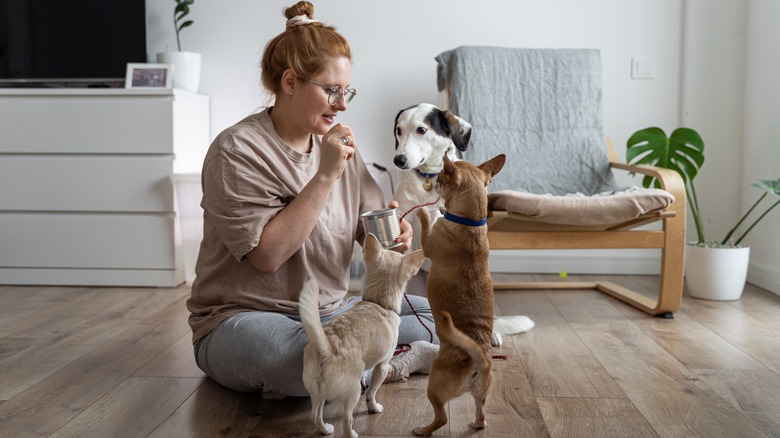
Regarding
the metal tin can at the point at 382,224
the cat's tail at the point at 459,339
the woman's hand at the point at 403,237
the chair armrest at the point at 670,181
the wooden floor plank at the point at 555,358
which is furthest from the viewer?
the chair armrest at the point at 670,181

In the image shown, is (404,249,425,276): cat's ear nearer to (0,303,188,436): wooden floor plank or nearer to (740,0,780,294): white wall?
(0,303,188,436): wooden floor plank

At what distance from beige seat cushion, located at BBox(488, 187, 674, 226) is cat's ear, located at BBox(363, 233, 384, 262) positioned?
1.12 m

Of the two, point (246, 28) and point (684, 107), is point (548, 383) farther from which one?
point (246, 28)

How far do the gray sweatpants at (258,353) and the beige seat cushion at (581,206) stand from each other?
102 cm

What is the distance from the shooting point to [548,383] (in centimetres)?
176

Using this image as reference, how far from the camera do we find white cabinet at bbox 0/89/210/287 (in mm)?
3041

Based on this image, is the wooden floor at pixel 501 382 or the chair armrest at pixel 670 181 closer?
the wooden floor at pixel 501 382

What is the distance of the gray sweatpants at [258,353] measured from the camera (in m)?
1.50

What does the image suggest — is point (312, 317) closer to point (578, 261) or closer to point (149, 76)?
point (149, 76)

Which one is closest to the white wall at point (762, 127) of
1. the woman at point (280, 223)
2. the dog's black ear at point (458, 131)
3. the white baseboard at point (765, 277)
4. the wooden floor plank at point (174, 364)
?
the white baseboard at point (765, 277)

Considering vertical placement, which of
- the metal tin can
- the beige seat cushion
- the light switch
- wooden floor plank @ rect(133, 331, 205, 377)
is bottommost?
wooden floor plank @ rect(133, 331, 205, 377)

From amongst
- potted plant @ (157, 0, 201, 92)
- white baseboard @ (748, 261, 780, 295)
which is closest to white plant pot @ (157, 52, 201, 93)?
potted plant @ (157, 0, 201, 92)

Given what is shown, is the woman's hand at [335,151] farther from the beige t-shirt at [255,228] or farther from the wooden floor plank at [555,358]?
the wooden floor plank at [555,358]

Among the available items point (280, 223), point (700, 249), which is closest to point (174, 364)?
point (280, 223)
